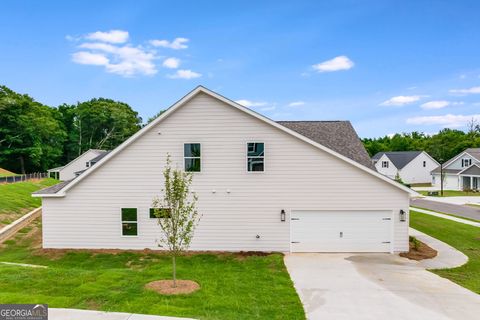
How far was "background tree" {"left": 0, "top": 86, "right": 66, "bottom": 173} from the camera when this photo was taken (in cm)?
5916

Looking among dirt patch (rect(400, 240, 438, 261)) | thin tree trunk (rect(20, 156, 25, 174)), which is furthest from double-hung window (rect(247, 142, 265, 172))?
thin tree trunk (rect(20, 156, 25, 174))

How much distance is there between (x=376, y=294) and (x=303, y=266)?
3.45m

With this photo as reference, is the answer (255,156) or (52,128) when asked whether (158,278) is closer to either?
(255,156)

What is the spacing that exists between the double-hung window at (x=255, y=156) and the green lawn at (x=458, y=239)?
8.00 metres

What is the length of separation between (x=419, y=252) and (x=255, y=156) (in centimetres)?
853

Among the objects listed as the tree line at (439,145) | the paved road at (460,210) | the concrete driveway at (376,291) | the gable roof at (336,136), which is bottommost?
the paved road at (460,210)

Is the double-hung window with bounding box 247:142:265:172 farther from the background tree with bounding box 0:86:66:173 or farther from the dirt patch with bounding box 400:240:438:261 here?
the background tree with bounding box 0:86:66:173

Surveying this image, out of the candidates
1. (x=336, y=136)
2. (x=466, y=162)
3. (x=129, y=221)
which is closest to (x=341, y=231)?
(x=336, y=136)

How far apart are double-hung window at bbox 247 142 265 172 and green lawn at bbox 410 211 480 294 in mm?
7995

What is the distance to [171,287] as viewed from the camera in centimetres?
927

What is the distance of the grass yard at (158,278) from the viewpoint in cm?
770

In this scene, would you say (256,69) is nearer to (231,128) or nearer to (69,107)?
(231,128)

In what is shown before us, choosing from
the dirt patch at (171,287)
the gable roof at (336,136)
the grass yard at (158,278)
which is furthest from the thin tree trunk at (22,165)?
the dirt patch at (171,287)

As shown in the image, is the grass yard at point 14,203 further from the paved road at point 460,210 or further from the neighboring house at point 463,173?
the neighboring house at point 463,173
